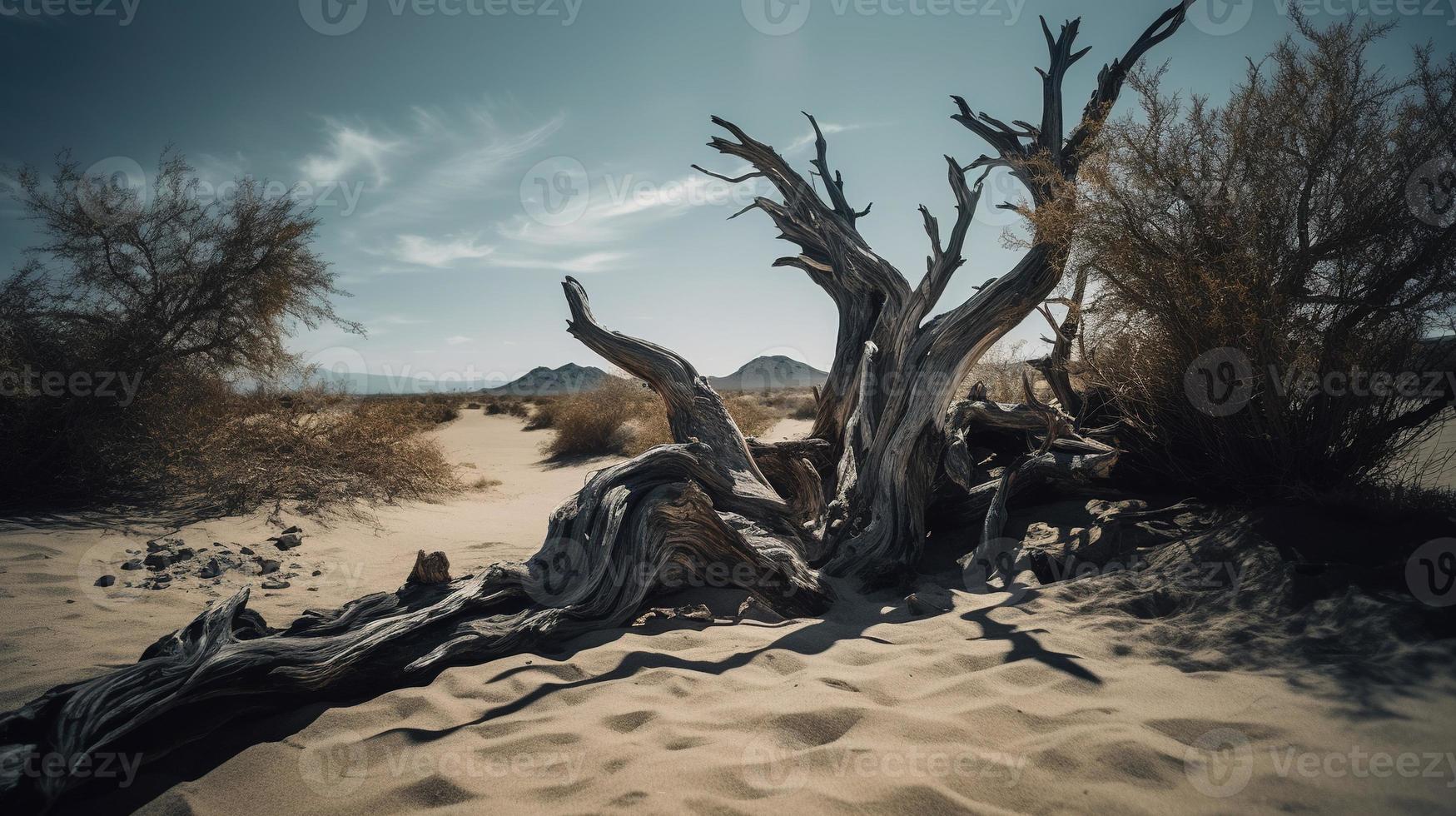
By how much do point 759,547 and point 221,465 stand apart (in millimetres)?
5588

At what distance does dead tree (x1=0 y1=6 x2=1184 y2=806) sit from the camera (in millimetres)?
2615

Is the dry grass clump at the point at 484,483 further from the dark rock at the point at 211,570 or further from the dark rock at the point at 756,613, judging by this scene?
the dark rock at the point at 756,613

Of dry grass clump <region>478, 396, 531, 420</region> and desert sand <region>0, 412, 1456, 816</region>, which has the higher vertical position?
dry grass clump <region>478, 396, 531, 420</region>

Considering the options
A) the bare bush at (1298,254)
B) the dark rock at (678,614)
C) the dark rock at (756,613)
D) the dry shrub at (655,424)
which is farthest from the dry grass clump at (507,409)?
the bare bush at (1298,254)

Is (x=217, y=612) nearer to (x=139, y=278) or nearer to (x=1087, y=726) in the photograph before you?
(x=1087, y=726)

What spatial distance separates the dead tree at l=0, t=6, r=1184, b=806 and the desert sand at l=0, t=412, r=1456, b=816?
0.64ft

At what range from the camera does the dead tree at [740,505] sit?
2.62 meters

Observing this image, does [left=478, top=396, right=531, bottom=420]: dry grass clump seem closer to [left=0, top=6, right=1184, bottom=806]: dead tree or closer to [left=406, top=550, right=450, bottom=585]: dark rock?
[left=0, top=6, right=1184, bottom=806]: dead tree

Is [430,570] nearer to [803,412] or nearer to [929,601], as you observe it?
[929,601]

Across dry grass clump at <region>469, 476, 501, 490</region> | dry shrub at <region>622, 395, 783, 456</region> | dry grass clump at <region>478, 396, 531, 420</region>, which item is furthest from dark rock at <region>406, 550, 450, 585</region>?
dry grass clump at <region>478, 396, 531, 420</region>

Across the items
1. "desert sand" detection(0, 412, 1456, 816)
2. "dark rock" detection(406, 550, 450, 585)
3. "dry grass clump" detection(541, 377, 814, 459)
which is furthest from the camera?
"dry grass clump" detection(541, 377, 814, 459)

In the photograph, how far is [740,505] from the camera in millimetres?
4727

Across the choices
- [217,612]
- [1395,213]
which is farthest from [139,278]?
[1395,213]

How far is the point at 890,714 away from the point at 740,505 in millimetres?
2309
